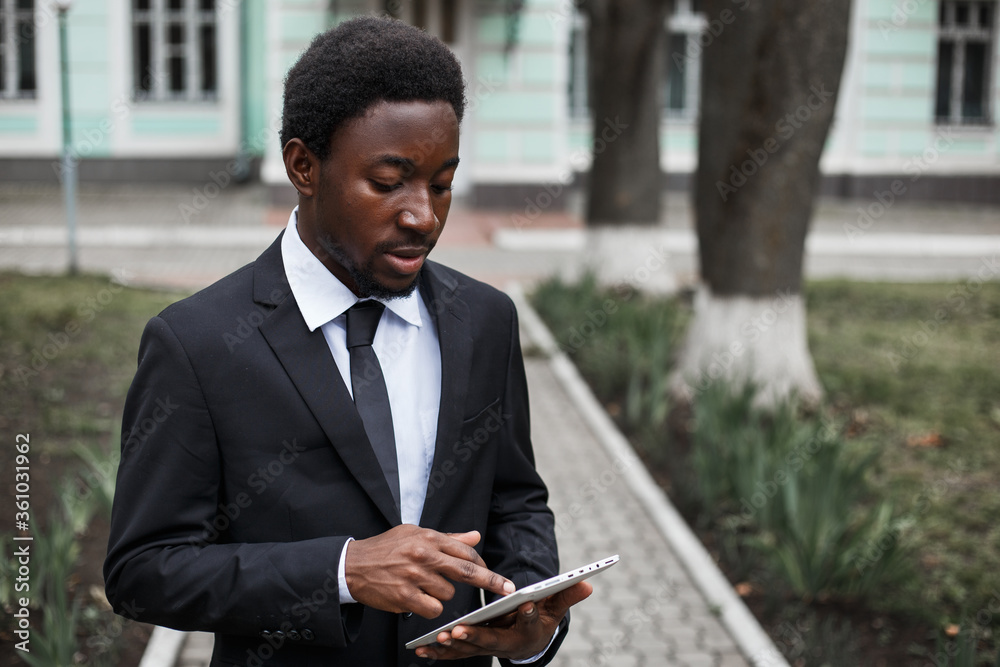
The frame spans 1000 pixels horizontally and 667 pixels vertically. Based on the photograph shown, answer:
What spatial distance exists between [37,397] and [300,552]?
550 cm

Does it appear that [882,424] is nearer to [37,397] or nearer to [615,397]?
[615,397]

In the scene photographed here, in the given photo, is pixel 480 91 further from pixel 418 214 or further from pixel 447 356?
pixel 418 214

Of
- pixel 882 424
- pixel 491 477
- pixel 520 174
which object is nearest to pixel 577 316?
pixel 882 424

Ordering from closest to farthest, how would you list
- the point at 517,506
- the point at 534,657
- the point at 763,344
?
the point at 534,657
the point at 517,506
the point at 763,344

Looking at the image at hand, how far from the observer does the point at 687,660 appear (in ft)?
13.4

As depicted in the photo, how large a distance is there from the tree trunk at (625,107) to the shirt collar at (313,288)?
8.03 metres

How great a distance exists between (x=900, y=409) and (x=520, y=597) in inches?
236

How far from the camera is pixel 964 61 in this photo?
63.7 ft

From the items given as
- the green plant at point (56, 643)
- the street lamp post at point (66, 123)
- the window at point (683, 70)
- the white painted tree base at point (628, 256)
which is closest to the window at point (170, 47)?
the window at point (683, 70)

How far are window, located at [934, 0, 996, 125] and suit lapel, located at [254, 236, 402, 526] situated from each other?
19.7 metres

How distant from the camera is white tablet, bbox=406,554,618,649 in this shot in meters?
1.58

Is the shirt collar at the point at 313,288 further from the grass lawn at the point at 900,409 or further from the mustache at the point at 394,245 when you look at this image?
the grass lawn at the point at 900,409

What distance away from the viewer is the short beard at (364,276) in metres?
1.72

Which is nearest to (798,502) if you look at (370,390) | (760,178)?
(760,178)
